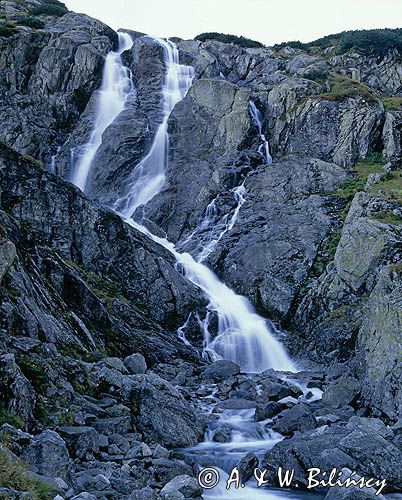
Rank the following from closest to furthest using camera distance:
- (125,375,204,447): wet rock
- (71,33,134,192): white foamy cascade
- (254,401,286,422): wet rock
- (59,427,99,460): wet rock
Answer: (59,427,99,460): wet rock, (125,375,204,447): wet rock, (254,401,286,422): wet rock, (71,33,134,192): white foamy cascade

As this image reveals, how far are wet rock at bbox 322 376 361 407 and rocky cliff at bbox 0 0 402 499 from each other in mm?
69

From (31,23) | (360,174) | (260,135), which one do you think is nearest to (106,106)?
(260,135)

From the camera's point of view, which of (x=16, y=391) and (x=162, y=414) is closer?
(x=16, y=391)

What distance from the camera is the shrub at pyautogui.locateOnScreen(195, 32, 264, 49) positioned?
230 feet

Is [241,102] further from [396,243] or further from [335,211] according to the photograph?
[396,243]

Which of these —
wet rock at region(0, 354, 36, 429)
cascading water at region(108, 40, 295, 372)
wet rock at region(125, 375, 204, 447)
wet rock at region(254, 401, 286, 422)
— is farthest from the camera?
cascading water at region(108, 40, 295, 372)

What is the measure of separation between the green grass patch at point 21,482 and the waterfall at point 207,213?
18.3 meters

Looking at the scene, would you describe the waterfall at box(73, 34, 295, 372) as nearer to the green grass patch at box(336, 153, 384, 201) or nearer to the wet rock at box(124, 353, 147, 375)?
the green grass patch at box(336, 153, 384, 201)

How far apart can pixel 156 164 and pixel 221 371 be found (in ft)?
82.9

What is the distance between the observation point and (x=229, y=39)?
2766 inches

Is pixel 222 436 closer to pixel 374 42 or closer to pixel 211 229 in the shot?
pixel 211 229

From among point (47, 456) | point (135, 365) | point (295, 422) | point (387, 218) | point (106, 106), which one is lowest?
point (135, 365)
